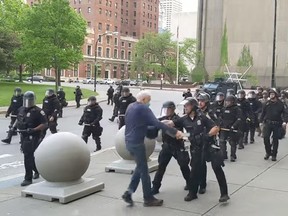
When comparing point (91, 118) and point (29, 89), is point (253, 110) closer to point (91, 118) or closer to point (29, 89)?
point (91, 118)

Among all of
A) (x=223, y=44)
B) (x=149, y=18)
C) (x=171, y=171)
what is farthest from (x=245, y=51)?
(x=149, y=18)

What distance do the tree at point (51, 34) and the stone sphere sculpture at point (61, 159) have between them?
34.2 meters

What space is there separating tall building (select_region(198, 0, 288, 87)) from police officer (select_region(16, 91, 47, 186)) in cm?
6305

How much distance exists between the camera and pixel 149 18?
142375 mm

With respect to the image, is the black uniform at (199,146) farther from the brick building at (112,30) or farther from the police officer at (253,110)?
the brick building at (112,30)

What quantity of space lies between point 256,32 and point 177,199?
65891 mm

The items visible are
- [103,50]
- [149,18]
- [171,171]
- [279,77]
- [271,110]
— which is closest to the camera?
[171,171]

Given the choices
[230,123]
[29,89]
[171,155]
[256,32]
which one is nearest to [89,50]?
[256,32]

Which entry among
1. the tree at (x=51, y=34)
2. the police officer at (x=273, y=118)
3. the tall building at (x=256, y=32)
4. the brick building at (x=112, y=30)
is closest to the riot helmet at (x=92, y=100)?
the police officer at (x=273, y=118)

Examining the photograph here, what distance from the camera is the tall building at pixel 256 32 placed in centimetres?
6806

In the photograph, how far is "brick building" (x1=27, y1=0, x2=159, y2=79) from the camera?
112688 mm

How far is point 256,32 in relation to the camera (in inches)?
2736

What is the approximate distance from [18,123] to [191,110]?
3398mm

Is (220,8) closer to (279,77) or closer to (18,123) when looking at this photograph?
(279,77)
